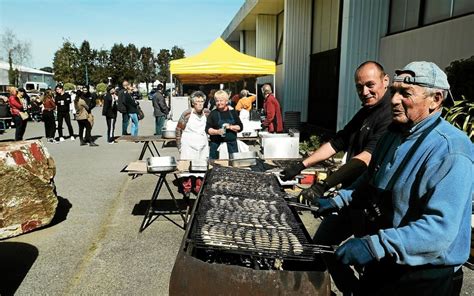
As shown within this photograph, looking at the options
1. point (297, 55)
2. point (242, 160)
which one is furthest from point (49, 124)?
point (242, 160)

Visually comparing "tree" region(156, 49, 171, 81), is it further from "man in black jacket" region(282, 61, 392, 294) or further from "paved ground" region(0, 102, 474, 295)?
"man in black jacket" region(282, 61, 392, 294)

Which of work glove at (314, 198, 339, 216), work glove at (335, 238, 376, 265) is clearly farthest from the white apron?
work glove at (335, 238, 376, 265)

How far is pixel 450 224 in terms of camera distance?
145 centimetres

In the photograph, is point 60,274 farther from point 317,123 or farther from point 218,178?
point 317,123

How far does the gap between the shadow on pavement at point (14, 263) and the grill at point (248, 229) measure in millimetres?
2014

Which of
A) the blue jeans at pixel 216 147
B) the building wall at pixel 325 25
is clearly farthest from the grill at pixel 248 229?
the building wall at pixel 325 25

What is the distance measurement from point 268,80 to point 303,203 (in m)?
17.4

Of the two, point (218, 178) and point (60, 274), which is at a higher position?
point (218, 178)

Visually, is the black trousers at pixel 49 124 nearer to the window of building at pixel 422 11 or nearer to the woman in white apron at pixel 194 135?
the woman in white apron at pixel 194 135

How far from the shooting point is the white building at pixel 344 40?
6.25 meters

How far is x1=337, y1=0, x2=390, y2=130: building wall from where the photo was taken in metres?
8.20

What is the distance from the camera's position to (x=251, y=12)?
59.9ft

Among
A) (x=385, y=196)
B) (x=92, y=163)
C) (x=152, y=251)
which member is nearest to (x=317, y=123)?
(x=92, y=163)

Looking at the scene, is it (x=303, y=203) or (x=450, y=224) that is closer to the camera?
(x=450, y=224)
